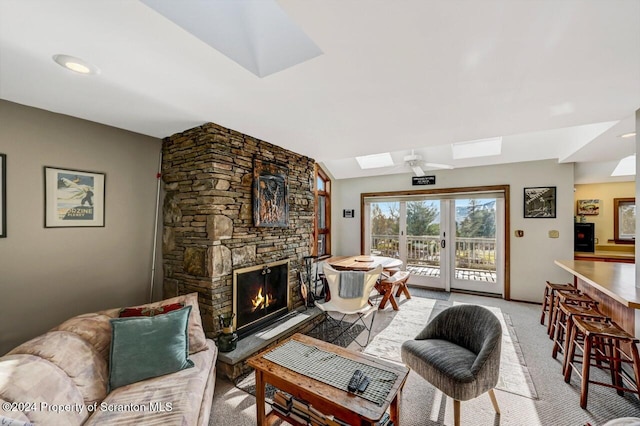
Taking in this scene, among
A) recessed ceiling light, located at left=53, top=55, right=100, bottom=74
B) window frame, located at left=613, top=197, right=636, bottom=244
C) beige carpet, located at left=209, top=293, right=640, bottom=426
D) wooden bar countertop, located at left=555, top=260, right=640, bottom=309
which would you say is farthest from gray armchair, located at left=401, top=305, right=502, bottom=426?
window frame, located at left=613, top=197, right=636, bottom=244

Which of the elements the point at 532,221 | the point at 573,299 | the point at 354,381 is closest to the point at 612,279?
the point at 573,299

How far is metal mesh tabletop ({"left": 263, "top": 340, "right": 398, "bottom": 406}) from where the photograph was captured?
152cm

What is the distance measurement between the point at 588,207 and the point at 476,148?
2613 mm

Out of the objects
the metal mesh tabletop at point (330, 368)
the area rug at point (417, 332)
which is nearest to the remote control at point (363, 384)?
the metal mesh tabletop at point (330, 368)

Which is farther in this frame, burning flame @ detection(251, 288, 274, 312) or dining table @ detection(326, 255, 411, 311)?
dining table @ detection(326, 255, 411, 311)

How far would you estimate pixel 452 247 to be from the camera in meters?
5.23

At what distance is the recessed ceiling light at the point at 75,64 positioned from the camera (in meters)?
1.50

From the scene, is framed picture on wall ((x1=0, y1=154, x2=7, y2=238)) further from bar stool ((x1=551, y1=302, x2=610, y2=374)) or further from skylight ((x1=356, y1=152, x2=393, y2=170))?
skylight ((x1=356, y1=152, x2=393, y2=170))

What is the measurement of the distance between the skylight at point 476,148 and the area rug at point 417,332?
2674 mm

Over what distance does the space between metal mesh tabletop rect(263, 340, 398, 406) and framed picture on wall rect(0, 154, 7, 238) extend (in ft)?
7.31

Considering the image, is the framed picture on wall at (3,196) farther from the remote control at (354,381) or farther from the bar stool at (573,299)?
the bar stool at (573,299)

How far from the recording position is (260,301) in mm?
3057

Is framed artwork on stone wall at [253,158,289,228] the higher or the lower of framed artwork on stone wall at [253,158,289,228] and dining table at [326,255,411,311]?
the higher

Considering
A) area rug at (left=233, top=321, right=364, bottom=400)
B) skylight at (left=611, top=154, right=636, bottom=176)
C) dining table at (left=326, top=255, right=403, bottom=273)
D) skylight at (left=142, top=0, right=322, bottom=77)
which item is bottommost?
area rug at (left=233, top=321, right=364, bottom=400)
